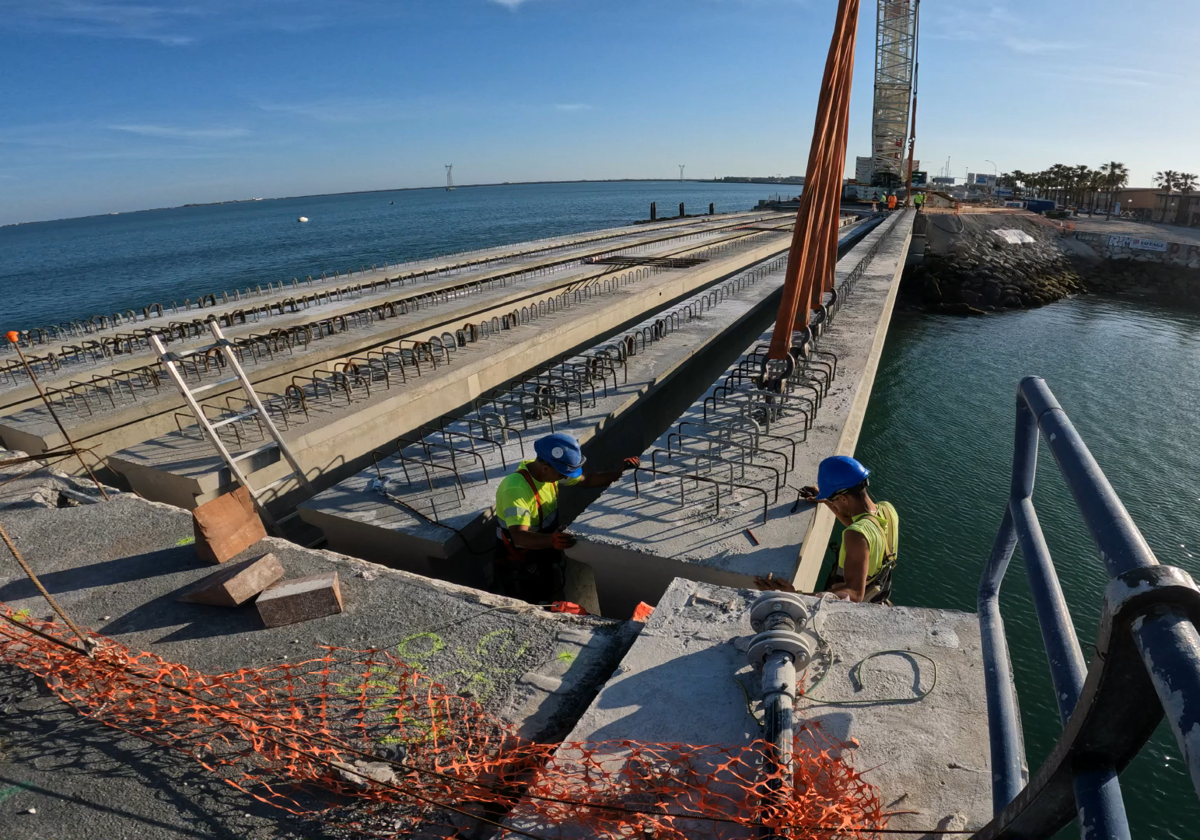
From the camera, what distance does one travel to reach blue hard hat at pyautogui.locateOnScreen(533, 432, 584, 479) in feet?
21.5

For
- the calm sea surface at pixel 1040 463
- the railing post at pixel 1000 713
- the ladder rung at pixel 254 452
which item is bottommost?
the calm sea surface at pixel 1040 463

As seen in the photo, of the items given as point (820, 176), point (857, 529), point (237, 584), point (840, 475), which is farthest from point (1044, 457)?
point (237, 584)

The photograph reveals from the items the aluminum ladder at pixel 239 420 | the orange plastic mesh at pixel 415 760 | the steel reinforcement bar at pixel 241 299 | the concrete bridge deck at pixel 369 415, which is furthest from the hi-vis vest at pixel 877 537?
the steel reinforcement bar at pixel 241 299

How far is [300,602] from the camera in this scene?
565 centimetres

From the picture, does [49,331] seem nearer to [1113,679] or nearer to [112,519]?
[112,519]

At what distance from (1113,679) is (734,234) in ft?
146

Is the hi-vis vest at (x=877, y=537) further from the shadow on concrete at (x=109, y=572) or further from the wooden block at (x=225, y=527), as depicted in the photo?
the shadow on concrete at (x=109, y=572)

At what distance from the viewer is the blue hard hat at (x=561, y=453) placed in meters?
6.55

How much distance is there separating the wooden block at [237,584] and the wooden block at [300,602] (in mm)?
307

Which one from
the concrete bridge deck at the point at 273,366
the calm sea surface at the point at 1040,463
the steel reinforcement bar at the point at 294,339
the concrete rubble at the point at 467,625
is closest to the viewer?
the concrete rubble at the point at 467,625

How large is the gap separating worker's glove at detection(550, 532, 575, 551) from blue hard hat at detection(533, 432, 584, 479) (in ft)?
2.38

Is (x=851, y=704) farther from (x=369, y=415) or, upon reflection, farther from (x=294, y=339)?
(x=294, y=339)

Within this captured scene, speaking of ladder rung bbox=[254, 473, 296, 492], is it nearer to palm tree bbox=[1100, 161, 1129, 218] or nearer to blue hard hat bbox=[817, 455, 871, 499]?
blue hard hat bbox=[817, 455, 871, 499]

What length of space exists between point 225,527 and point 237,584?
1.10 meters
